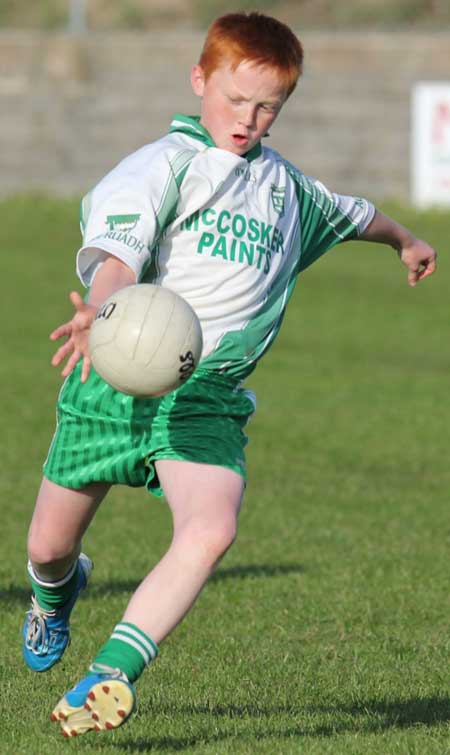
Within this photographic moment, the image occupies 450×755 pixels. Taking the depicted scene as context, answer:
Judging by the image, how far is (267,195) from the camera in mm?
5402

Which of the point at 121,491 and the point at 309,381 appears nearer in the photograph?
the point at 121,491

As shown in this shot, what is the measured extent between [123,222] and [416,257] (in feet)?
4.95

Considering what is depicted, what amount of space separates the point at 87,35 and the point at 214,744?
30.1 metres

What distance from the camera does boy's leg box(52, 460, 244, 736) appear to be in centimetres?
444

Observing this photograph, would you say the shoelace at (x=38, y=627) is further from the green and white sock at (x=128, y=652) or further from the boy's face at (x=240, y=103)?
the boy's face at (x=240, y=103)

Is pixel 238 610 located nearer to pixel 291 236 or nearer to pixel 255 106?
pixel 291 236

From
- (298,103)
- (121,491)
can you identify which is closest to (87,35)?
(298,103)

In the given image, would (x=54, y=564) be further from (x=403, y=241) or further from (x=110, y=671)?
(x=403, y=241)

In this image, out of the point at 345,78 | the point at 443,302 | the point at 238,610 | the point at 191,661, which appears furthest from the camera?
the point at 345,78

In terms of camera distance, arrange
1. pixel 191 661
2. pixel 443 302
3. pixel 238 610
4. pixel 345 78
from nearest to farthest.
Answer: pixel 191 661
pixel 238 610
pixel 443 302
pixel 345 78

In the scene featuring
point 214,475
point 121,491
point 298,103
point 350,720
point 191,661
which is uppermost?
point 214,475

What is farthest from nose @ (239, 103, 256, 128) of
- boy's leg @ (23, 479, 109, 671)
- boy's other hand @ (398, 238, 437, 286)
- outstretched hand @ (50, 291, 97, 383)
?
boy's leg @ (23, 479, 109, 671)

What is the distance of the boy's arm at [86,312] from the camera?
4641mm

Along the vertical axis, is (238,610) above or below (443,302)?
above
